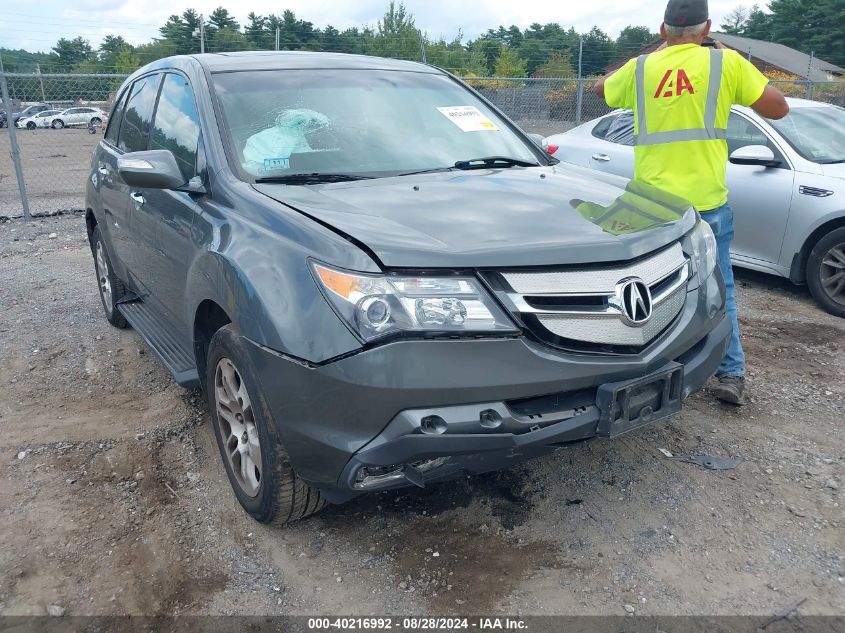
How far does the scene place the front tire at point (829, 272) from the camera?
5609 millimetres

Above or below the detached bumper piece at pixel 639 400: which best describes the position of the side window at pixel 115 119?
above

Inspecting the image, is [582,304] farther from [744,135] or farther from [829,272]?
[744,135]

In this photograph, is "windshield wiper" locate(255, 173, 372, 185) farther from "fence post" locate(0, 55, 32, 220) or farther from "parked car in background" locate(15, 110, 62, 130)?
"parked car in background" locate(15, 110, 62, 130)

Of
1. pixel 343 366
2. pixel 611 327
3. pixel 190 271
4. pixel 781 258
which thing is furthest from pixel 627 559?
pixel 781 258

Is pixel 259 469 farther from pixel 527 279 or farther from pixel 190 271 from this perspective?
pixel 527 279

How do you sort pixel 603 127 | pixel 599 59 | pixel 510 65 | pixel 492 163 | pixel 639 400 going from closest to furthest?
pixel 639 400, pixel 492 163, pixel 603 127, pixel 599 59, pixel 510 65

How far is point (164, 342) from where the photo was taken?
→ 3.86 meters

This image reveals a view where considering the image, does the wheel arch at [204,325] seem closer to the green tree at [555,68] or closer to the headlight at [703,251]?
the headlight at [703,251]

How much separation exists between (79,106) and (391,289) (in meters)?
13.0

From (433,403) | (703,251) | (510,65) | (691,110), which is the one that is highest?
(691,110)

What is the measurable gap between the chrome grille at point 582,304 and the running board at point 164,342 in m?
1.65

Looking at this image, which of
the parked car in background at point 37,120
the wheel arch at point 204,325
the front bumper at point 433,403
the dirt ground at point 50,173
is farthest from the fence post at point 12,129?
the parked car in background at point 37,120

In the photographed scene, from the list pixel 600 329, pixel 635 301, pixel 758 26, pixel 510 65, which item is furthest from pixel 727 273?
pixel 758 26

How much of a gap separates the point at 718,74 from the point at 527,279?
7.25ft
